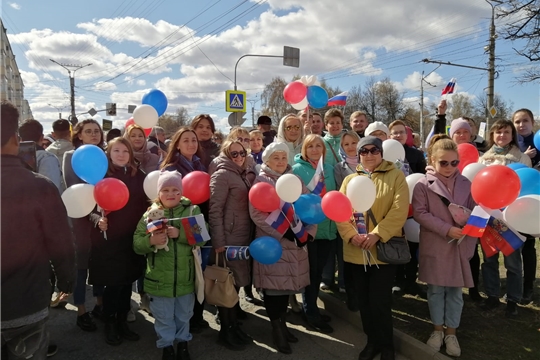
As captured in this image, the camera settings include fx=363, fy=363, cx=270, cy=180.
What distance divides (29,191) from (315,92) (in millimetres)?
3954

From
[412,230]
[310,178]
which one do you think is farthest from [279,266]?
[412,230]

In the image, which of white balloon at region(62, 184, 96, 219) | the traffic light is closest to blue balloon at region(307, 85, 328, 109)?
white balloon at region(62, 184, 96, 219)

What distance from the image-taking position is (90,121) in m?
4.39

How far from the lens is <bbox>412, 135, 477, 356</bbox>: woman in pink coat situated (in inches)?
130

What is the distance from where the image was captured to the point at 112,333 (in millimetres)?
3750

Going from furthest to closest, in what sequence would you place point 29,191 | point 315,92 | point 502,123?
1. point 315,92
2. point 502,123
3. point 29,191

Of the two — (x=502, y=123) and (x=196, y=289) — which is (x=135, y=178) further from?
(x=502, y=123)

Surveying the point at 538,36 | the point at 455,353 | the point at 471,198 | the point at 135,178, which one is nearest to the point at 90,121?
the point at 135,178

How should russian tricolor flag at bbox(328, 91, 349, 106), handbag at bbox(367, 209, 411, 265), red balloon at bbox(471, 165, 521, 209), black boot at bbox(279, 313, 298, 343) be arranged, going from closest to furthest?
red balloon at bbox(471, 165, 521, 209)
handbag at bbox(367, 209, 411, 265)
black boot at bbox(279, 313, 298, 343)
russian tricolor flag at bbox(328, 91, 349, 106)

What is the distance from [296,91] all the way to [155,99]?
195cm

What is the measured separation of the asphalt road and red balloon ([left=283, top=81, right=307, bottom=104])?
9.67 feet

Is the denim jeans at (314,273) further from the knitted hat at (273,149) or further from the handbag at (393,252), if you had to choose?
the knitted hat at (273,149)

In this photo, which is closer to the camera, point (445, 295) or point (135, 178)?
point (445, 295)

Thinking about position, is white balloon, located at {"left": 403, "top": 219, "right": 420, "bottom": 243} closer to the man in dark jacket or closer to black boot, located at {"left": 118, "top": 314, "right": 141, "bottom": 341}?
→ black boot, located at {"left": 118, "top": 314, "right": 141, "bottom": 341}
